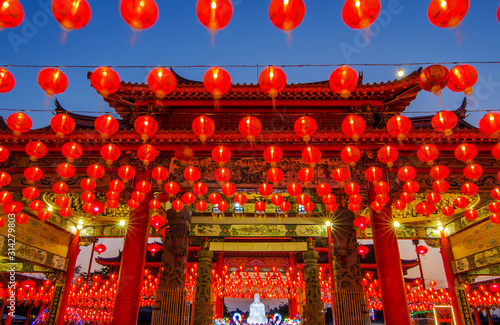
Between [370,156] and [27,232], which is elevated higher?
[370,156]

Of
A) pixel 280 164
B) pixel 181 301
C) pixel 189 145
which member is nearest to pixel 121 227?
pixel 181 301

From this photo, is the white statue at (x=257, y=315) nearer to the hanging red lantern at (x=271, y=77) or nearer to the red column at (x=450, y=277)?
the red column at (x=450, y=277)

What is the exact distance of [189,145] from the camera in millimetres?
9133

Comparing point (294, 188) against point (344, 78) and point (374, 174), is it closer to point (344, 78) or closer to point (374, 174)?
point (374, 174)

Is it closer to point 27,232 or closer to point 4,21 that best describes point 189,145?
point 4,21

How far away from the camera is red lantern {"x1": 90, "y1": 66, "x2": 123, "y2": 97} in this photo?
584 cm

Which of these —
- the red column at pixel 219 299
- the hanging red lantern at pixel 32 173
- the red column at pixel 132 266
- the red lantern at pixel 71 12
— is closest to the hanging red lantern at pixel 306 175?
the red column at pixel 132 266

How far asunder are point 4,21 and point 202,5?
8.86 feet

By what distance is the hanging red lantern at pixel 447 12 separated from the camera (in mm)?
4160

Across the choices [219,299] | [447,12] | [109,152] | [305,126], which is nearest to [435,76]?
[447,12]

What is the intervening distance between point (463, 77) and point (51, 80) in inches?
291

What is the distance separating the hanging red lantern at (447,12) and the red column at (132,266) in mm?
7793

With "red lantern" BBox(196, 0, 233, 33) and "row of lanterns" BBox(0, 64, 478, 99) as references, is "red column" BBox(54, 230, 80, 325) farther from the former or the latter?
"red lantern" BBox(196, 0, 233, 33)

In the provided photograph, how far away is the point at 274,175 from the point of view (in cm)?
884
